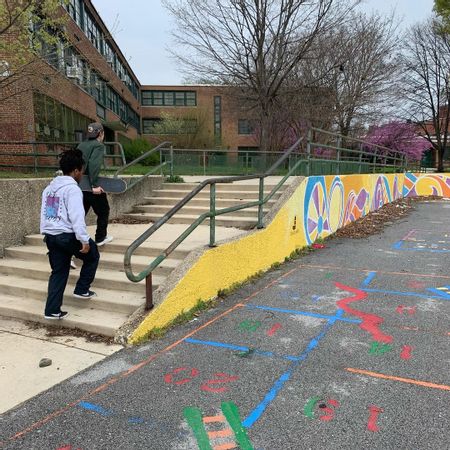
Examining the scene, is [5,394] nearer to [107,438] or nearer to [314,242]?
[107,438]

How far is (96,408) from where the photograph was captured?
282 cm

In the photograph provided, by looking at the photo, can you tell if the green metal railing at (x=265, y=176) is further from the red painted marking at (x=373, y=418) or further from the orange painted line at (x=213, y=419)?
the red painted marking at (x=373, y=418)

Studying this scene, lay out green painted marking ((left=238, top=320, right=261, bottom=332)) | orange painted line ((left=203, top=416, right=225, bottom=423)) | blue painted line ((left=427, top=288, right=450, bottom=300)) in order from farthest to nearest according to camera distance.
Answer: blue painted line ((left=427, top=288, right=450, bottom=300)) < green painted marking ((left=238, top=320, right=261, bottom=332)) < orange painted line ((left=203, top=416, right=225, bottom=423))

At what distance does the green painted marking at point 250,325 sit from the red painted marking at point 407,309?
1.61 metres

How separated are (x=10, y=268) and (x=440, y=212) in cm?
1268

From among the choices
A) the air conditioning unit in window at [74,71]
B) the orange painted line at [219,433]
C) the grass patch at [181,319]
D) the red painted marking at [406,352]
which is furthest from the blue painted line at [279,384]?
the air conditioning unit in window at [74,71]

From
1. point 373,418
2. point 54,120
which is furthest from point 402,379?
point 54,120

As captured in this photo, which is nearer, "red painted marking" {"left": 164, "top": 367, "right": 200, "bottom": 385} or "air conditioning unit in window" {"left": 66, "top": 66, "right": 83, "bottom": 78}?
"red painted marking" {"left": 164, "top": 367, "right": 200, "bottom": 385}

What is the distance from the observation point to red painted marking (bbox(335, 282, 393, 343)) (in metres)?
3.92

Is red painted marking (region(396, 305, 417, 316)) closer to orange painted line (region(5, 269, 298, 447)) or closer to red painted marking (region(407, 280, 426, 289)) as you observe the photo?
red painted marking (region(407, 280, 426, 289))

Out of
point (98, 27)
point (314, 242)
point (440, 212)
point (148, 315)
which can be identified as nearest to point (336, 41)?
point (440, 212)

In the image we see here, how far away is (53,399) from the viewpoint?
2.93m

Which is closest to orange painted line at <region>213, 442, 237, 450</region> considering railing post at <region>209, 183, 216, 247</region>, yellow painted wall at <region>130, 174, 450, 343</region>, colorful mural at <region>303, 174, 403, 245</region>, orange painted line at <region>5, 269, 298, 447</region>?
orange painted line at <region>5, 269, 298, 447</region>

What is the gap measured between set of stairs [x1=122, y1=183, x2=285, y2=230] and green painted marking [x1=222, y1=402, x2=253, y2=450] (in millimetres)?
4035
